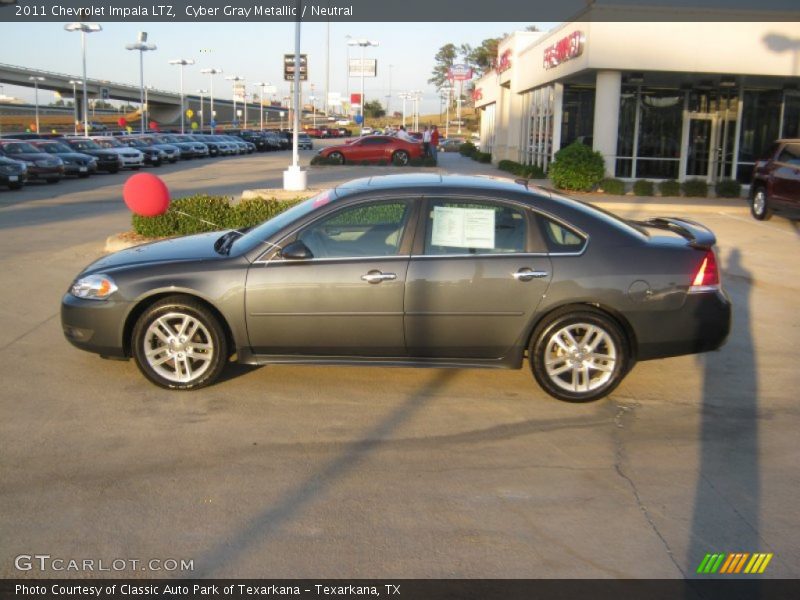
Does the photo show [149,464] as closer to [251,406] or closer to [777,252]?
[251,406]

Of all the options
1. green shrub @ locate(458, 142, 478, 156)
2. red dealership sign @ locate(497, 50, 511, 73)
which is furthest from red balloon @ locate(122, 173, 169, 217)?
green shrub @ locate(458, 142, 478, 156)

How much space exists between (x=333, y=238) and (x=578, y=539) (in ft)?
9.88

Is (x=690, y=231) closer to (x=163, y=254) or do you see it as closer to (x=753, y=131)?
(x=163, y=254)

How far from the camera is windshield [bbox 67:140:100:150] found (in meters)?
33.4

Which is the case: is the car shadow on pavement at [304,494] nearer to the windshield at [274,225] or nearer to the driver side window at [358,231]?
the driver side window at [358,231]

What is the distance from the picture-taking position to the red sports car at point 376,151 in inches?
1372

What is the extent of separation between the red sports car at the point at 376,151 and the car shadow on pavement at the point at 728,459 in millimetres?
27354

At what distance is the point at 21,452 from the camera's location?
514 cm

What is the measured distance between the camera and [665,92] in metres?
26.7

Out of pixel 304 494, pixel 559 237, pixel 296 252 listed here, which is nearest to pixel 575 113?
pixel 559 237

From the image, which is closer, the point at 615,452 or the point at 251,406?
the point at 615,452

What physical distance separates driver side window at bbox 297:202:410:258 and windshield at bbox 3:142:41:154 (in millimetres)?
24403

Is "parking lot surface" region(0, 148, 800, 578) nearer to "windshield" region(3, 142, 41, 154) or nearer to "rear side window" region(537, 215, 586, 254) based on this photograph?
"rear side window" region(537, 215, 586, 254)

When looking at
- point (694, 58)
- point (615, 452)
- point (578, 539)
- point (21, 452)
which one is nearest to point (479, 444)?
point (615, 452)
